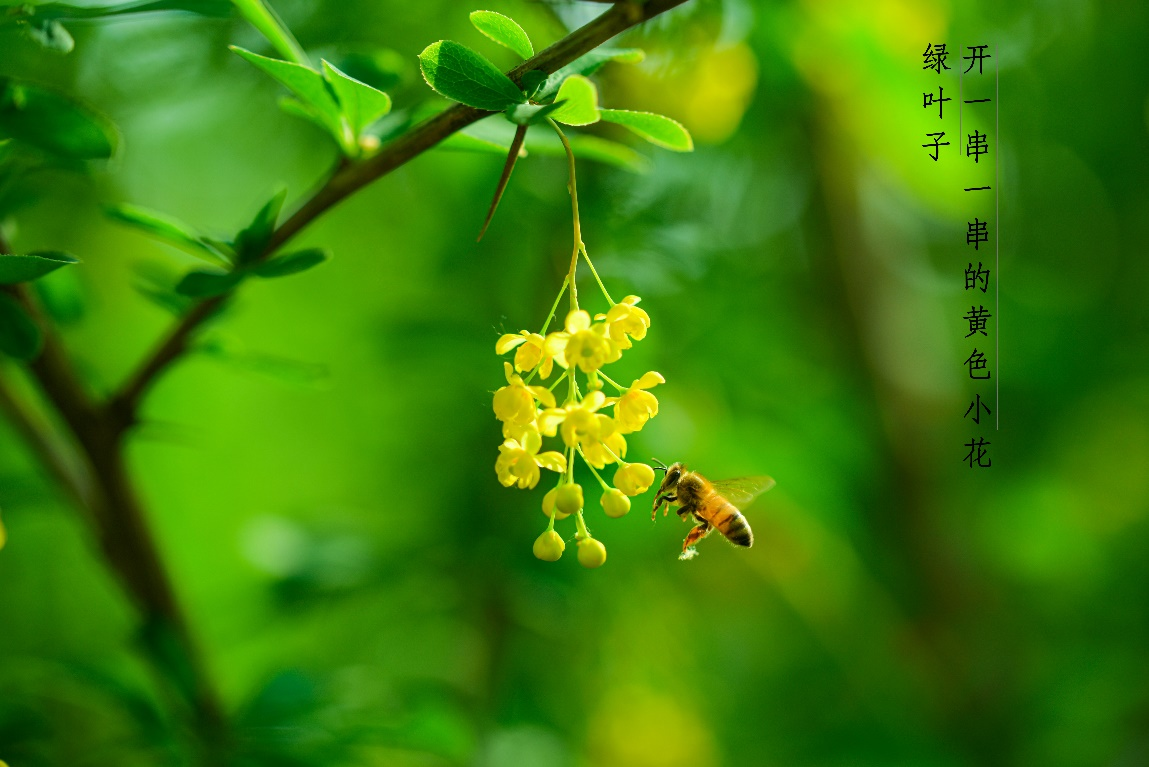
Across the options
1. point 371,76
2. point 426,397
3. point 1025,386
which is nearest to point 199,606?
point 426,397

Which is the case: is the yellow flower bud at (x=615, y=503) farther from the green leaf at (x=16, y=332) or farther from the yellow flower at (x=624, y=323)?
the green leaf at (x=16, y=332)

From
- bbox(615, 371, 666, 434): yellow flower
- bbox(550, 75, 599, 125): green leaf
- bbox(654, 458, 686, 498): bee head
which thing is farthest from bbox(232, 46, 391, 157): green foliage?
bbox(654, 458, 686, 498): bee head

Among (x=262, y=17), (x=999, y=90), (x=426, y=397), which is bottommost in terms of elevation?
(x=262, y=17)

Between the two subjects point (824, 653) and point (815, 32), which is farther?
point (824, 653)

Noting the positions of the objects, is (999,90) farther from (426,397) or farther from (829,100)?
(426,397)

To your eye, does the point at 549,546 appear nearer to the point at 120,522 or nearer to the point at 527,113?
the point at 527,113

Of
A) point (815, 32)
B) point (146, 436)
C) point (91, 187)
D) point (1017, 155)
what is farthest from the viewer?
point (1017, 155)
